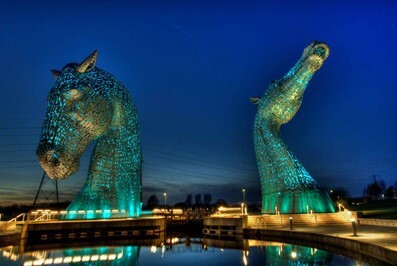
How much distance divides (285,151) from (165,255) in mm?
12174

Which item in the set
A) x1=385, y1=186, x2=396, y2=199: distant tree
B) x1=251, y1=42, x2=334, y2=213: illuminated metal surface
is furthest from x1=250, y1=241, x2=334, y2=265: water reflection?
x1=385, y1=186, x2=396, y2=199: distant tree

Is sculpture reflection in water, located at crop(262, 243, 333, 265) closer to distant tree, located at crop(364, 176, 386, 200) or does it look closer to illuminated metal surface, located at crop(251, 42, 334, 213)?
illuminated metal surface, located at crop(251, 42, 334, 213)

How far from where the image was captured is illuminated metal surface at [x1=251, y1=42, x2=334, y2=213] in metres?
22.5

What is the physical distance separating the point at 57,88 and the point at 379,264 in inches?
676

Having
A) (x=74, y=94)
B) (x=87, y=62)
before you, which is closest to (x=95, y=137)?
(x=74, y=94)

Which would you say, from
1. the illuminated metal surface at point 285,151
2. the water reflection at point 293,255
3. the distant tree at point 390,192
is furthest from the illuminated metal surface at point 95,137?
the distant tree at point 390,192

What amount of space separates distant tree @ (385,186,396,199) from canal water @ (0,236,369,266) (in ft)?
242

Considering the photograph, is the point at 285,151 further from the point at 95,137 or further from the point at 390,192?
the point at 390,192

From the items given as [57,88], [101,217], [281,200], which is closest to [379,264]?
[281,200]

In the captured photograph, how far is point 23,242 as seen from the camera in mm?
18484

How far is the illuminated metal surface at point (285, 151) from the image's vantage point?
22500mm

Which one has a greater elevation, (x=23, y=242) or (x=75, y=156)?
(x=75, y=156)

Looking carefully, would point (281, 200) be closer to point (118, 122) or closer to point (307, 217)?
point (307, 217)

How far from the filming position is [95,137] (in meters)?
21.2
